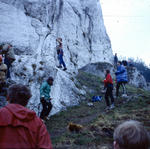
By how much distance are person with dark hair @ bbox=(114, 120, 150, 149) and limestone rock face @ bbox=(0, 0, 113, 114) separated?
268 inches

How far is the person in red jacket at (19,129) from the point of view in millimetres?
1945

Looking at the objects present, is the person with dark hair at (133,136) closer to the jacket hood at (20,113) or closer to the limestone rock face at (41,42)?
the jacket hood at (20,113)

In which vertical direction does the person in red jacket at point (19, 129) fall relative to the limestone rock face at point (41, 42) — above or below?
below

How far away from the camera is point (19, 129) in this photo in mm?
2021

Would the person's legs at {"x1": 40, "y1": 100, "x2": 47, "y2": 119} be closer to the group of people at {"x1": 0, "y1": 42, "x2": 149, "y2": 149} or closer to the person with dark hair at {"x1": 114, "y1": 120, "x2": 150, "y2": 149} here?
the group of people at {"x1": 0, "y1": 42, "x2": 149, "y2": 149}

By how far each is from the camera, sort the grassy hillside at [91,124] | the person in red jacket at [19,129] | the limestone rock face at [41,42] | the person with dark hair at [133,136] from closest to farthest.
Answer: the person with dark hair at [133,136], the person in red jacket at [19,129], the grassy hillside at [91,124], the limestone rock face at [41,42]

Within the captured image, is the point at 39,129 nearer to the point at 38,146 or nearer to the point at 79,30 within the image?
the point at 38,146

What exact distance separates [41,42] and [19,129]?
11.4 metres

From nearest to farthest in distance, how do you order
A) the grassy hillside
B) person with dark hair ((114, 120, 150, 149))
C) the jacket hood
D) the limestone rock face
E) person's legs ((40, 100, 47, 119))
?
person with dark hair ((114, 120, 150, 149)) < the jacket hood < the grassy hillside < person's legs ((40, 100, 47, 119)) < the limestone rock face

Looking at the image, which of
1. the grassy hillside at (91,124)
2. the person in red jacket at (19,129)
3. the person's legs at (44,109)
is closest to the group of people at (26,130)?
the person in red jacket at (19,129)

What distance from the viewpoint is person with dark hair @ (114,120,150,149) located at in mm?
1507

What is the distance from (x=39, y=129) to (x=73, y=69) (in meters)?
12.6

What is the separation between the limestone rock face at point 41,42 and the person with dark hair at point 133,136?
268 inches

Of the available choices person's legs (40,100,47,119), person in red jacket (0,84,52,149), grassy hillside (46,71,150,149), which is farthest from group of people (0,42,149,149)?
person's legs (40,100,47,119)
